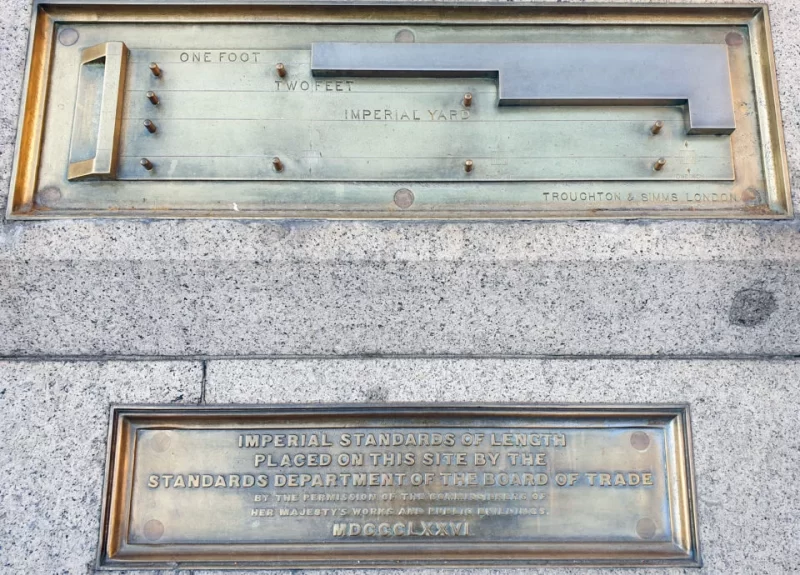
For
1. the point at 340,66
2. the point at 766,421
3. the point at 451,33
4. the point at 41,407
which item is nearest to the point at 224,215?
the point at 340,66

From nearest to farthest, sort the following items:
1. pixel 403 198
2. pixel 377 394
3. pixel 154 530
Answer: pixel 154 530
pixel 377 394
pixel 403 198

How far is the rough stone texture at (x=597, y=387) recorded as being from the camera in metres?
2.33

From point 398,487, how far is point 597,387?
2.66ft

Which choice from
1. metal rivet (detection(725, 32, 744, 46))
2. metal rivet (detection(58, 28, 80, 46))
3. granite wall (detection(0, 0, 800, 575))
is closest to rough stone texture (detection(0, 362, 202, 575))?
granite wall (detection(0, 0, 800, 575))

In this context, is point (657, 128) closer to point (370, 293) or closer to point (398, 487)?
point (370, 293)

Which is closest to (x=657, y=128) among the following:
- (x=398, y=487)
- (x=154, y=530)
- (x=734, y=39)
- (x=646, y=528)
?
(x=734, y=39)

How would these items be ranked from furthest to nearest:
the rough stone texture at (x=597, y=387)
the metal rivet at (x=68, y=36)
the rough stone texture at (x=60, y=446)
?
the metal rivet at (x=68, y=36), the rough stone texture at (x=597, y=387), the rough stone texture at (x=60, y=446)

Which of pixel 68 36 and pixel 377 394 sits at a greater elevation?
pixel 68 36

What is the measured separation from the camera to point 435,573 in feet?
7.32

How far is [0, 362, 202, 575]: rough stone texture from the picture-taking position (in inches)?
87.3

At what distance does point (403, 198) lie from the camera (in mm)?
2539

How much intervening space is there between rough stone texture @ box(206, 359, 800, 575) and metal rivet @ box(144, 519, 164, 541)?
1.50ft

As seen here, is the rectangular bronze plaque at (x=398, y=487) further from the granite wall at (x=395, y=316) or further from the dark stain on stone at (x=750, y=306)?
the dark stain on stone at (x=750, y=306)

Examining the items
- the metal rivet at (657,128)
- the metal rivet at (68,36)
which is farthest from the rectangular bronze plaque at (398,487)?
the metal rivet at (68,36)
